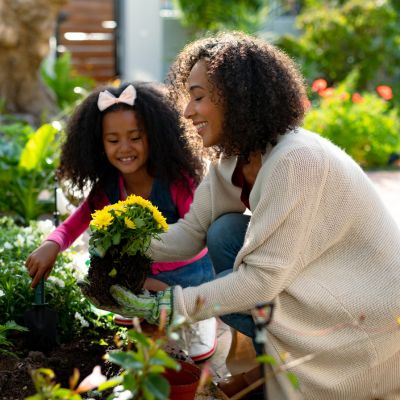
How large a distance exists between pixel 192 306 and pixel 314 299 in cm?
38

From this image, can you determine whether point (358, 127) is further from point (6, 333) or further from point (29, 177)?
point (6, 333)

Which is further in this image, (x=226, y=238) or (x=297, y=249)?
(x=226, y=238)

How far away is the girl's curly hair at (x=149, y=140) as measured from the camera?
351 cm

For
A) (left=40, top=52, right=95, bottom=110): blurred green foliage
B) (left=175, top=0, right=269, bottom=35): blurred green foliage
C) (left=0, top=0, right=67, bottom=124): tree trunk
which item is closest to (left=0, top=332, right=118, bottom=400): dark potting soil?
(left=0, top=0, right=67, bottom=124): tree trunk

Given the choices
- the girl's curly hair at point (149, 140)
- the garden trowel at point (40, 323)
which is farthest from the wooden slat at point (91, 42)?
the garden trowel at point (40, 323)

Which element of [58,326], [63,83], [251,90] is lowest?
[63,83]

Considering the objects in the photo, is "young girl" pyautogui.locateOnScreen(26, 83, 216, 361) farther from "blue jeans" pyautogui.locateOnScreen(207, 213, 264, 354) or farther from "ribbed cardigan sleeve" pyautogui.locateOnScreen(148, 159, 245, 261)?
"blue jeans" pyautogui.locateOnScreen(207, 213, 264, 354)

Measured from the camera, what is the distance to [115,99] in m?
3.48

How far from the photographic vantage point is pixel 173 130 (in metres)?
3.57

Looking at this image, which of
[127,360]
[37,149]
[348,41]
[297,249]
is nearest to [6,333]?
[297,249]

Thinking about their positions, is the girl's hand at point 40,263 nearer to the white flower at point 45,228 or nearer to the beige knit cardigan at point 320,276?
the beige knit cardigan at point 320,276

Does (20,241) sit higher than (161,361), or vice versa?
(161,361)

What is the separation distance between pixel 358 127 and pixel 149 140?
5024 mm

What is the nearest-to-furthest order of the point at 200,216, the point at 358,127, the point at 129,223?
the point at 129,223
the point at 200,216
the point at 358,127
